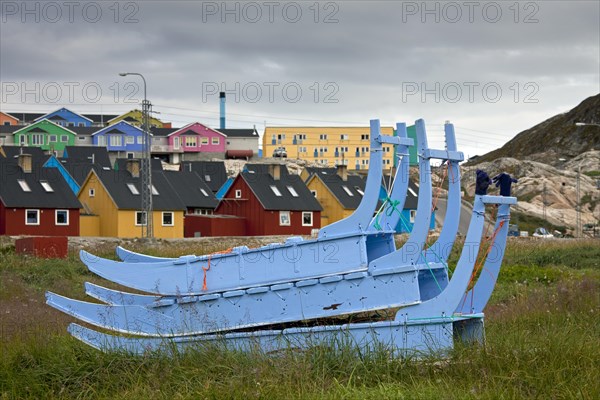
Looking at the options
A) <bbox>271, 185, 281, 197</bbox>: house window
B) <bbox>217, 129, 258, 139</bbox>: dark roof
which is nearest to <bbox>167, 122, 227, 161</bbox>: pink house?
<bbox>217, 129, 258, 139</bbox>: dark roof

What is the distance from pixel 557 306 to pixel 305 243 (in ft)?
17.8

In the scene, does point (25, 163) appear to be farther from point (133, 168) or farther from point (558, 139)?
point (558, 139)

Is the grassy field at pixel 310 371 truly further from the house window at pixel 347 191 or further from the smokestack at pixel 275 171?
the house window at pixel 347 191

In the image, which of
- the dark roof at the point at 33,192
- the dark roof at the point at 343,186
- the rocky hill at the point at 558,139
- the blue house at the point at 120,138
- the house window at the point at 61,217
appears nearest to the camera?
the dark roof at the point at 33,192

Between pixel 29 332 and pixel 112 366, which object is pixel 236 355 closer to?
pixel 112 366

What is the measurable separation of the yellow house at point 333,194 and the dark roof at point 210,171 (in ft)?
46.1

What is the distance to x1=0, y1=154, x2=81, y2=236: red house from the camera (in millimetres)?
51125

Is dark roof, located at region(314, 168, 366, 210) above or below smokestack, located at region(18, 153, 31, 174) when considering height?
below

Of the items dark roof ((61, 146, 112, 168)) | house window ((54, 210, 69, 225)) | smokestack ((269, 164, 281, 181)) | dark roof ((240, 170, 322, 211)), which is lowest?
house window ((54, 210, 69, 225))

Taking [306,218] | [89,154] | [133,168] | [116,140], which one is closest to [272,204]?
[306,218]

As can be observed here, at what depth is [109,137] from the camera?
104 meters

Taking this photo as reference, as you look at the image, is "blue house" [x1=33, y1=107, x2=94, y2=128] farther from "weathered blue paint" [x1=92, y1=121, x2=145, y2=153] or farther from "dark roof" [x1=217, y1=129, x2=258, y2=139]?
"dark roof" [x1=217, y1=129, x2=258, y2=139]

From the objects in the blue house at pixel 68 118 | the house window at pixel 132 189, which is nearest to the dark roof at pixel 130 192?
the house window at pixel 132 189

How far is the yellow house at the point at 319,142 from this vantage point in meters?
117
